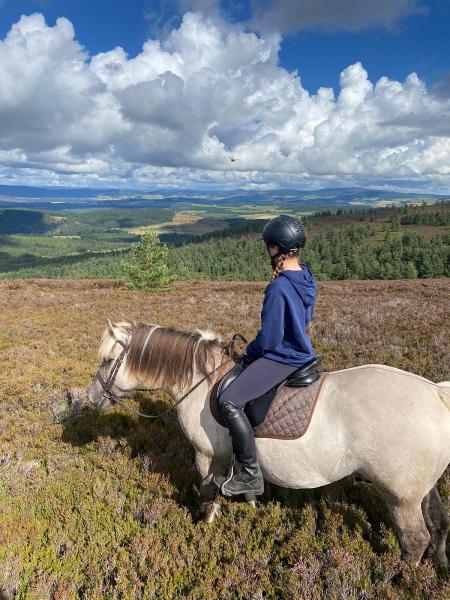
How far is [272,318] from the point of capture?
3857 millimetres

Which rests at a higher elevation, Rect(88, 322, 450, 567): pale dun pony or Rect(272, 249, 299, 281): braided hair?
A: Rect(272, 249, 299, 281): braided hair

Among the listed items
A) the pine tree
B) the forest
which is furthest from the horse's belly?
the forest

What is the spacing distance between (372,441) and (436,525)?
162cm

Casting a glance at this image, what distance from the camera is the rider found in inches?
153

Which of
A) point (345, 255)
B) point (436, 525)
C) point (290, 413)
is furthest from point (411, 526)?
point (345, 255)

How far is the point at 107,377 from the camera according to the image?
5.34 metres

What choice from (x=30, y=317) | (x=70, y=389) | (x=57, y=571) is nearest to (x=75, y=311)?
(x=30, y=317)

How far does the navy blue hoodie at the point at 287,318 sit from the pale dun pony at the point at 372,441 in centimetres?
60

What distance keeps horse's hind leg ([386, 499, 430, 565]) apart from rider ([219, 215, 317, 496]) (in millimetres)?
1580

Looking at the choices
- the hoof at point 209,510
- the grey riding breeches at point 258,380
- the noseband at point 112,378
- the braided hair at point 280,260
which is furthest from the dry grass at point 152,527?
the braided hair at point 280,260

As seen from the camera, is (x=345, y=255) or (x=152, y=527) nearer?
(x=152, y=527)

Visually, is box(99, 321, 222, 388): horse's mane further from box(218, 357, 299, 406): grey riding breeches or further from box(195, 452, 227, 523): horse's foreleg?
box(195, 452, 227, 523): horse's foreleg

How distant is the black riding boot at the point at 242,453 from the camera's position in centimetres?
409

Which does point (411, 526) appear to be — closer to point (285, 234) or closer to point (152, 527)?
point (152, 527)
